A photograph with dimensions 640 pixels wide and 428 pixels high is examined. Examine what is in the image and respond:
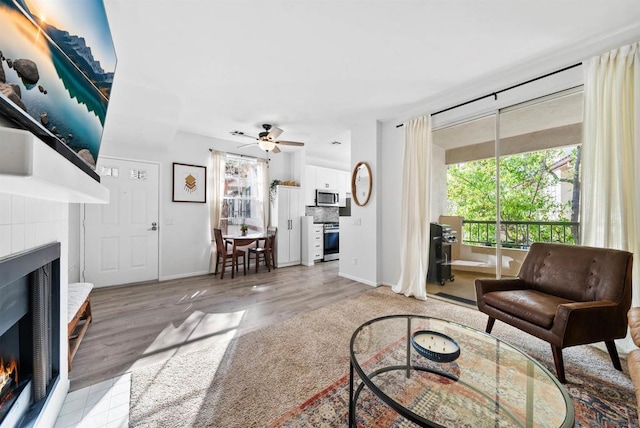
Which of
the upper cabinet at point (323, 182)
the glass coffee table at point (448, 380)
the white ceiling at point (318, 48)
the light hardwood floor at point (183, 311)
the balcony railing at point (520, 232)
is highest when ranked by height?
the white ceiling at point (318, 48)

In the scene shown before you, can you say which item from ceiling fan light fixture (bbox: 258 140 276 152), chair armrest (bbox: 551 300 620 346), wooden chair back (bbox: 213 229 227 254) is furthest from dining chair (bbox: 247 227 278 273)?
chair armrest (bbox: 551 300 620 346)

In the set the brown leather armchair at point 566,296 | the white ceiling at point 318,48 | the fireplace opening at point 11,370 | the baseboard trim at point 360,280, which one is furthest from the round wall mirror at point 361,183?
the fireplace opening at point 11,370

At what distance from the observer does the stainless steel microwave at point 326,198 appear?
6.16 metres

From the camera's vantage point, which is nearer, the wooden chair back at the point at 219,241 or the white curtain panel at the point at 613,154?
the white curtain panel at the point at 613,154

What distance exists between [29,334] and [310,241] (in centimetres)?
452

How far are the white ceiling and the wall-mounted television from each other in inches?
34.5

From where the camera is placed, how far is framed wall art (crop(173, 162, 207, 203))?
4504 mm

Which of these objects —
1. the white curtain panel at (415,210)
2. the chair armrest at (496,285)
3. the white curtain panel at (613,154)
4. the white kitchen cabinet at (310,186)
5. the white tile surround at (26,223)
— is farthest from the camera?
the white kitchen cabinet at (310,186)

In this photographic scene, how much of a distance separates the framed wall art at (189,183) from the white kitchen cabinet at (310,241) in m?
2.10

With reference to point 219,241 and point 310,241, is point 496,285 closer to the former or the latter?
point 310,241

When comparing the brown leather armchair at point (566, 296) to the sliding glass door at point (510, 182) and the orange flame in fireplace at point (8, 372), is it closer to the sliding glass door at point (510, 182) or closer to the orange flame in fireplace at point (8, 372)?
the sliding glass door at point (510, 182)

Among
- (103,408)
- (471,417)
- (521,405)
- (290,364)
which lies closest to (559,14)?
(521,405)

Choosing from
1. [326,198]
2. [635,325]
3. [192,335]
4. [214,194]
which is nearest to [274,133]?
[214,194]

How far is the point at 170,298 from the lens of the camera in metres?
3.45
